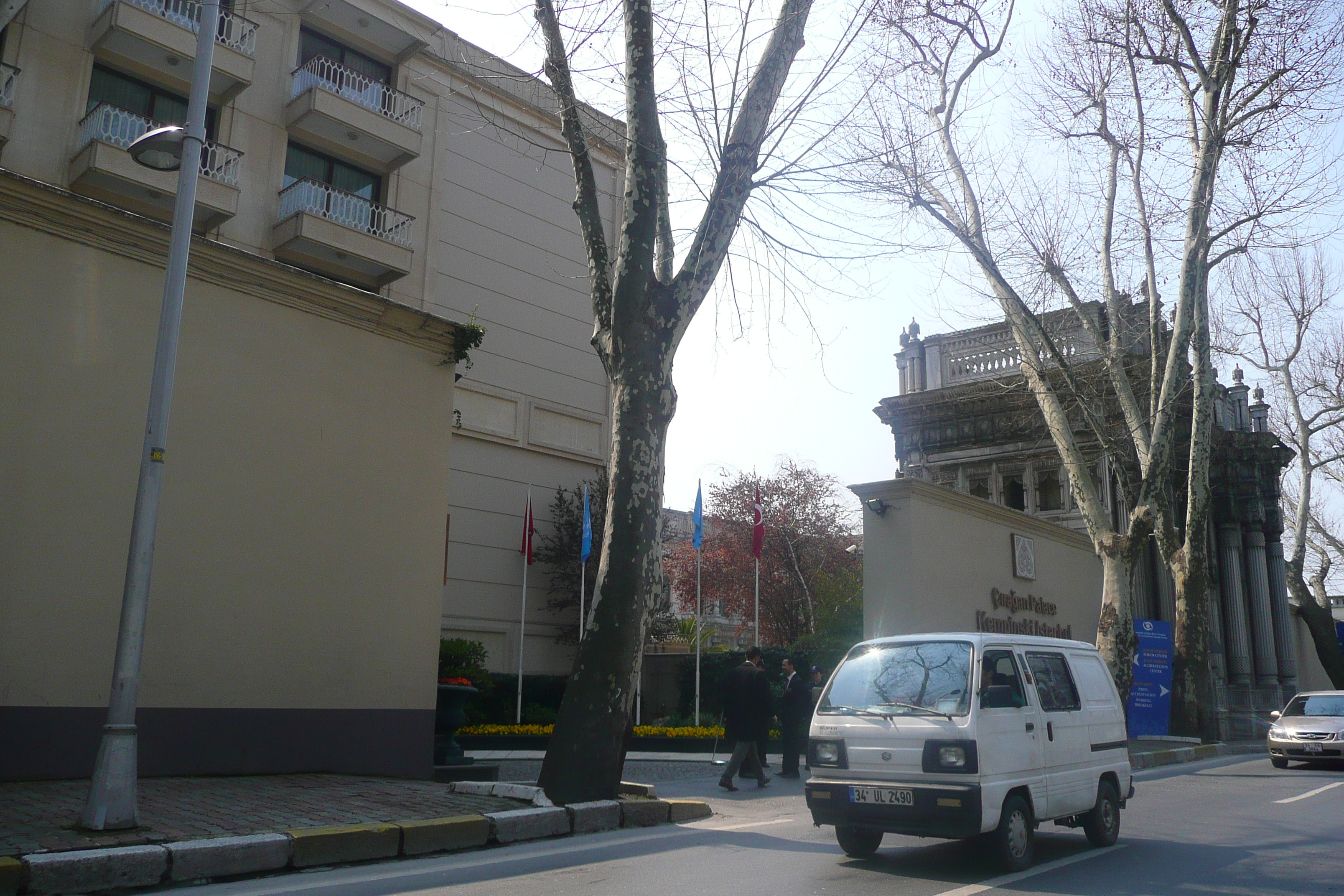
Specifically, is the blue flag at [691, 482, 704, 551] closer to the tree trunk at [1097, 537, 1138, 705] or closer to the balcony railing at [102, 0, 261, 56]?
the tree trunk at [1097, 537, 1138, 705]

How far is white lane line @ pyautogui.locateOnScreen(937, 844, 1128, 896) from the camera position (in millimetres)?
6105

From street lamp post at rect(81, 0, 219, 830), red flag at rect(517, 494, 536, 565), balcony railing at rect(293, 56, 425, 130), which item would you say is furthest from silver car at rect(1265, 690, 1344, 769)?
balcony railing at rect(293, 56, 425, 130)

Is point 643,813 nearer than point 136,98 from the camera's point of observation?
Yes

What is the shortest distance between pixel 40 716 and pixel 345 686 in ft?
9.36

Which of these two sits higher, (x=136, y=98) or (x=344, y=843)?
(x=136, y=98)

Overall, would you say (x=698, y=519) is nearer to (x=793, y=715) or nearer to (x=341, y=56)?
(x=793, y=715)

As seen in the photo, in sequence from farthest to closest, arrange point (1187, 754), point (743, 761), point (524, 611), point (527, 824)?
point (524, 611) → point (1187, 754) → point (743, 761) → point (527, 824)

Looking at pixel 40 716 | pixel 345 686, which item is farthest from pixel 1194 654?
pixel 40 716

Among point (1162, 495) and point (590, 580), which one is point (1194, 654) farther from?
point (590, 580)

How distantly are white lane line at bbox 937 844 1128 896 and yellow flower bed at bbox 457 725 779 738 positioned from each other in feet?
28.9

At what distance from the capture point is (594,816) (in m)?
8.69

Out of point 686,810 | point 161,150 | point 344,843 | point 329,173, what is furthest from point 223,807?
point 329,173

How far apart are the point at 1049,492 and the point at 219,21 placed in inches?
864

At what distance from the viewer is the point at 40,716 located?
8.28m
